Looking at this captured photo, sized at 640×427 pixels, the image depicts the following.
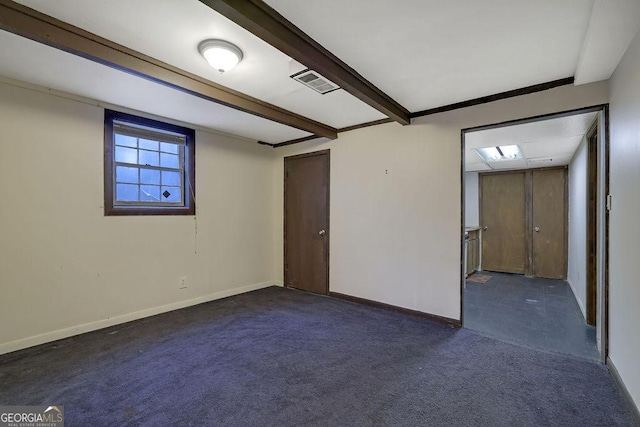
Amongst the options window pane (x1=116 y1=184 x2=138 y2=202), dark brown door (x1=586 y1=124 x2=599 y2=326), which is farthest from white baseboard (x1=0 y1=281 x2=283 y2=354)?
dark brown door (x1=586 y1=124 x2=599 y2=326)

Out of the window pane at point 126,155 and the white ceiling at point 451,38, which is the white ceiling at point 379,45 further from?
the window pane at point 126,155

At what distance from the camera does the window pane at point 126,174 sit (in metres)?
3.28

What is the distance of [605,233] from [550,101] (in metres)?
1.22

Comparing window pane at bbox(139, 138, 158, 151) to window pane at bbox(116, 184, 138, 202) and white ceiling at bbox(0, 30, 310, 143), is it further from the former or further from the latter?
window pane at bbox(116, 184, 138, 202)

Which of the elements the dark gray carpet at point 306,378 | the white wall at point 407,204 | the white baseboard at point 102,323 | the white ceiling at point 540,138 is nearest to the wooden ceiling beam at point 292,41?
the white wall at point 407,204

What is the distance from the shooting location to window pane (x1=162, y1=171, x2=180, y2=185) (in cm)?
369

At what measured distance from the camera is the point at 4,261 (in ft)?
8.34

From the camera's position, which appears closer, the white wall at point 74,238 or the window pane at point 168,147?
the white wall at point 74,238

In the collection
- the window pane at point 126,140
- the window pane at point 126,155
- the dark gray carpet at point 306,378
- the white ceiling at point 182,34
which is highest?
the white ceiling at point 182,34

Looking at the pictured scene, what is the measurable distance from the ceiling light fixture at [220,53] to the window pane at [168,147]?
1.90 metres

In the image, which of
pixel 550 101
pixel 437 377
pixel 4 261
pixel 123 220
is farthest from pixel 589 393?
pixel 4 261

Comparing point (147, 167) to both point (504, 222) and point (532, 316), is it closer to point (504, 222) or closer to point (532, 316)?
point (532, 316)

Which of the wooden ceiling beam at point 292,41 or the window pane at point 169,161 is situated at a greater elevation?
the wooden ceiling beam at point 292,41

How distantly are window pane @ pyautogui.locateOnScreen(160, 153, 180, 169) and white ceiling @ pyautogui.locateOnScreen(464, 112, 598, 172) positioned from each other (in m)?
3.60
